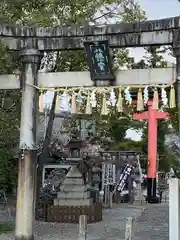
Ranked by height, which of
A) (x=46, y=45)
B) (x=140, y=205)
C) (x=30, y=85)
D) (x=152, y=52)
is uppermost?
(x=152, y=52)

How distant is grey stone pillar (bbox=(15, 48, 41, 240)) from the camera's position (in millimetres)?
11094

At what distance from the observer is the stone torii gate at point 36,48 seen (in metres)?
11.0

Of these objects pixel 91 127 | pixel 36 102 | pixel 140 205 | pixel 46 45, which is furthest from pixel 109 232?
pixel 91 127

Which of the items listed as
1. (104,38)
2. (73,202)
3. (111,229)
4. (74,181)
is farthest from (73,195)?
(104,38)

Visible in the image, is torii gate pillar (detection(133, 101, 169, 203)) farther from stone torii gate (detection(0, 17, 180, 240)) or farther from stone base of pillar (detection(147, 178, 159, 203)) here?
stone torii gate (detection(0, 17, 180, 240))

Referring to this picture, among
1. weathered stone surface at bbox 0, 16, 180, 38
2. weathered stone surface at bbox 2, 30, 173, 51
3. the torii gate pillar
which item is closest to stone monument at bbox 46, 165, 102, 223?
weathered stone surface at bbox 2, 30, 173, 51

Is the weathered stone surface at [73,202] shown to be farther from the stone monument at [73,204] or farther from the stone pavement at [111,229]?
the stone pavement at [111,229]

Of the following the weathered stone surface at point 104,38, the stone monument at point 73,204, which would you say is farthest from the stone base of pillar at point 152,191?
the weathered stone surface at point 104,38

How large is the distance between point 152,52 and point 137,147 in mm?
19400

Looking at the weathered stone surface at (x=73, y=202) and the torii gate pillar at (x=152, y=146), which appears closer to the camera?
the weathered stone surface at (x=73, y=202)

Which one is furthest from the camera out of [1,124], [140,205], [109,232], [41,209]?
[140,205]

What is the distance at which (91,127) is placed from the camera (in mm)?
29609

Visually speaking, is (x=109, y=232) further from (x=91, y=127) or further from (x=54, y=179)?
(x=91, y=127)

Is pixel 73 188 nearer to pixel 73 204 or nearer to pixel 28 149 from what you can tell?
pixel 73 204
